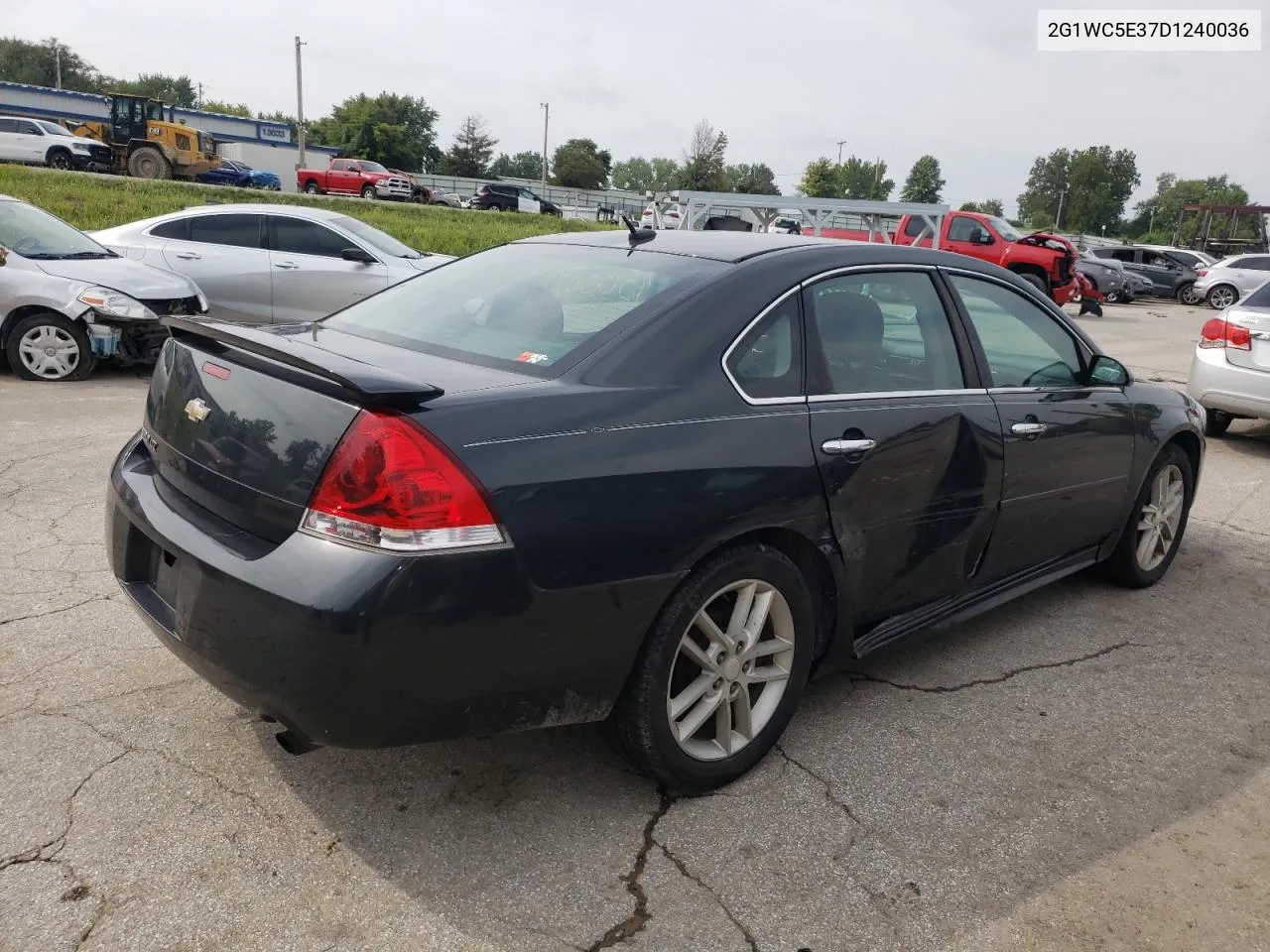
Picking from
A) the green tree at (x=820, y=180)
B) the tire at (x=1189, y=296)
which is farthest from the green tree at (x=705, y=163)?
the tire at (x=1189, y=296)

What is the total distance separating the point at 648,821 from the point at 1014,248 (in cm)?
2014

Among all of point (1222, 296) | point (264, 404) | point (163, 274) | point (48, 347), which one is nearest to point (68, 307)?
point (48, 347)

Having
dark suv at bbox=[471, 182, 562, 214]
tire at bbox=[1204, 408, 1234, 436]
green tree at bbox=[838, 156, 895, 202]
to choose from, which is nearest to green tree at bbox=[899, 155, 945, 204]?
green tree at bbox=[838, 156, 895, 202]

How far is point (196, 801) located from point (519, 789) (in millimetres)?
869

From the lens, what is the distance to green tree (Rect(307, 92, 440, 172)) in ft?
270

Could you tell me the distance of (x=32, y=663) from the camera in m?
3.34

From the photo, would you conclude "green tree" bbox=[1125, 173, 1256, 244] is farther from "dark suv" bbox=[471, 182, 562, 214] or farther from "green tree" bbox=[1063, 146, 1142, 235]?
"dark suv" bbox=[471, 182, 562, 214]

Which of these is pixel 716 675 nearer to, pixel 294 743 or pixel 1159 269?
pixel 294 743

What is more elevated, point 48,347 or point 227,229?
point 227,229

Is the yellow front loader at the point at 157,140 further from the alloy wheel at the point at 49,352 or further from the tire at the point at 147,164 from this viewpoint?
the alloy wheel at the point at 49,352

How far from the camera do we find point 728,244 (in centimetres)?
336

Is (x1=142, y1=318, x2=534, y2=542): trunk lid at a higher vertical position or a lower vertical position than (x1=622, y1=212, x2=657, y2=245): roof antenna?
lower

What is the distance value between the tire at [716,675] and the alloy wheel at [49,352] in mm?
7324

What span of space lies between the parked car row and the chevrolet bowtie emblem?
17.5ft
